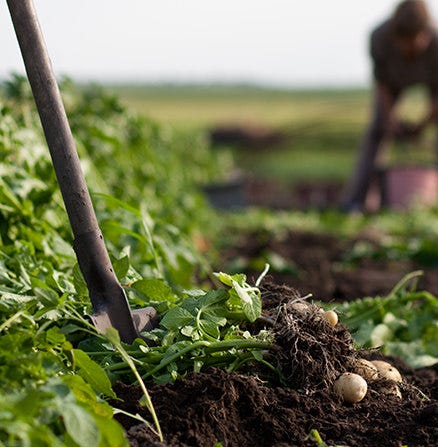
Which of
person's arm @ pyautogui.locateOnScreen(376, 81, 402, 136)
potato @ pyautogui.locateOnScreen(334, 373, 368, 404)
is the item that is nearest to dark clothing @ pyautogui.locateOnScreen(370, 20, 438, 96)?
person's arm @ pyautogui.locateOnScreen(376, 81, 402, 136)

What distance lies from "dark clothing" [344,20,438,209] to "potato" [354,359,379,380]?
8785 mm

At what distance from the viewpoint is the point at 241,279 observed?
2.55m

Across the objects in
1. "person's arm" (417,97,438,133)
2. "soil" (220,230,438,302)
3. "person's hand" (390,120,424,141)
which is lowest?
"person's hand" (390,120,424,141)

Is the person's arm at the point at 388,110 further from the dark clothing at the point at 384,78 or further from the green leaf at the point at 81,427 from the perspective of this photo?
the green leaf at the point at 81,427

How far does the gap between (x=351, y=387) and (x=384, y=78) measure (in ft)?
31.3

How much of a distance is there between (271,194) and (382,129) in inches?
260

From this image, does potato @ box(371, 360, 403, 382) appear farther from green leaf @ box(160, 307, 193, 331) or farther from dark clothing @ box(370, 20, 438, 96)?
dark clothing @ box(370, 20, 438, 96)

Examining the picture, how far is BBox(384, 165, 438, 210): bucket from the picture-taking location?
12.0 metres

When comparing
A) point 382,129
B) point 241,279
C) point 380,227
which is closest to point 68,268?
point 241,279

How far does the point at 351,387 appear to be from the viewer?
2.48m

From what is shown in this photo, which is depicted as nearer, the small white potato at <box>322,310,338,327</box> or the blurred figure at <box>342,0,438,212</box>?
the small white potato at <box>322,310,338,327</box>

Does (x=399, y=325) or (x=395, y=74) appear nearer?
(x=399, y=325)

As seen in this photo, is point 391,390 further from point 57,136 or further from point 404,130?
point 404,130

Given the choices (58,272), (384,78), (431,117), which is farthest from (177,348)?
(431,117)
